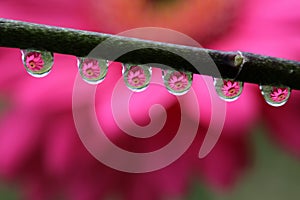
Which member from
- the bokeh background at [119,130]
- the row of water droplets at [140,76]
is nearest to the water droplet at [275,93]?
the row of water droplets at [140,76]

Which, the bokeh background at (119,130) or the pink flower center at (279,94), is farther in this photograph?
the bokeh background at (119,130)

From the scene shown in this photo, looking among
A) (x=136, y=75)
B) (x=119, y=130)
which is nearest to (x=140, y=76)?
(x=136, y=75)

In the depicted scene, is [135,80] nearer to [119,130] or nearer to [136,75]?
[136,75]

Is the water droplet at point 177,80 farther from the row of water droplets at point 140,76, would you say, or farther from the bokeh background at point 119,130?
the bokeh background at point 119,130

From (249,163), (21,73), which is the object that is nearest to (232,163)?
(249,163)

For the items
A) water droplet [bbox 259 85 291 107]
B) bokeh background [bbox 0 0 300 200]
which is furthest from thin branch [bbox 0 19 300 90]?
bokeh background [bbox 0 0 300 200]

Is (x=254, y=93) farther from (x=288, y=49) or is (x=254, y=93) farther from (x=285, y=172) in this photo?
(x=285, y=172)
